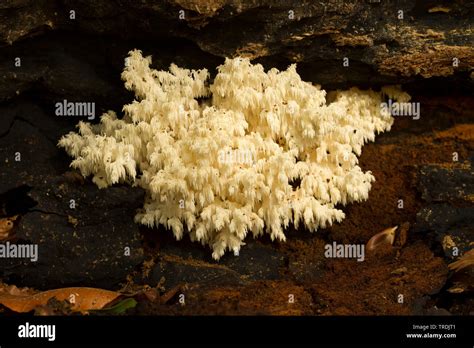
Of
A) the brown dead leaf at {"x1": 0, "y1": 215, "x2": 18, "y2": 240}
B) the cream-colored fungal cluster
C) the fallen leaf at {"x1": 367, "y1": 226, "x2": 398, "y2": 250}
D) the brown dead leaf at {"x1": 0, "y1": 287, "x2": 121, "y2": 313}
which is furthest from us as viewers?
the fallen leaf at {"x1": 367, "y1": 226, "x2": 398, "y2": 250}

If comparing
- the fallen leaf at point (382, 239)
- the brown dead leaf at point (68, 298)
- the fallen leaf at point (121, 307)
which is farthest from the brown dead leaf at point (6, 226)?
the fallen leaf at point (382, 239)

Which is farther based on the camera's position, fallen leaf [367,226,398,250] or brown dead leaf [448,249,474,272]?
fallen leaf [367,226,398,250]

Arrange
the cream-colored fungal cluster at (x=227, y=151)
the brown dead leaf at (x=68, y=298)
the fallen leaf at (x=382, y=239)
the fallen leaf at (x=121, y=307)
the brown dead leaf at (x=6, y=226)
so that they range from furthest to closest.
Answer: the fallen leaf at (x=382, y=239) < the brown dead leaf at (x=6, y=226) < the cream-colored fungal cluster at (x=227, y=151) < the brown dead leaf at (x=68, y=298) < the fallen leaf at (x=121, y=307)

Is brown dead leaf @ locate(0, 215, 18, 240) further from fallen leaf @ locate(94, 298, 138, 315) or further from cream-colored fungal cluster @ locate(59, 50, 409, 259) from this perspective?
fallen leaf @ locate(94, 298, 138, 315)

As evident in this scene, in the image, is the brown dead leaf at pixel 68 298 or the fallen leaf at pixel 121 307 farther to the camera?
the brown dead leaf at pixel 68 298

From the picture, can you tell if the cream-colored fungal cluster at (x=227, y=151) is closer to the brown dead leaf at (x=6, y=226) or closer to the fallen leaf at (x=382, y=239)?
the fallen leaf at (x=382, y=239)

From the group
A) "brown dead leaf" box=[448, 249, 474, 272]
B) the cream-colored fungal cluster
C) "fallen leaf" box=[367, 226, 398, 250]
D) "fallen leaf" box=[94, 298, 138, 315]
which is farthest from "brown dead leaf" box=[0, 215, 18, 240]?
"brown dead leaf" box=[448, 249, 474, 272]

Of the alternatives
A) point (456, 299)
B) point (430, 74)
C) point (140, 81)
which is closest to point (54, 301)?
point (140, 81)
